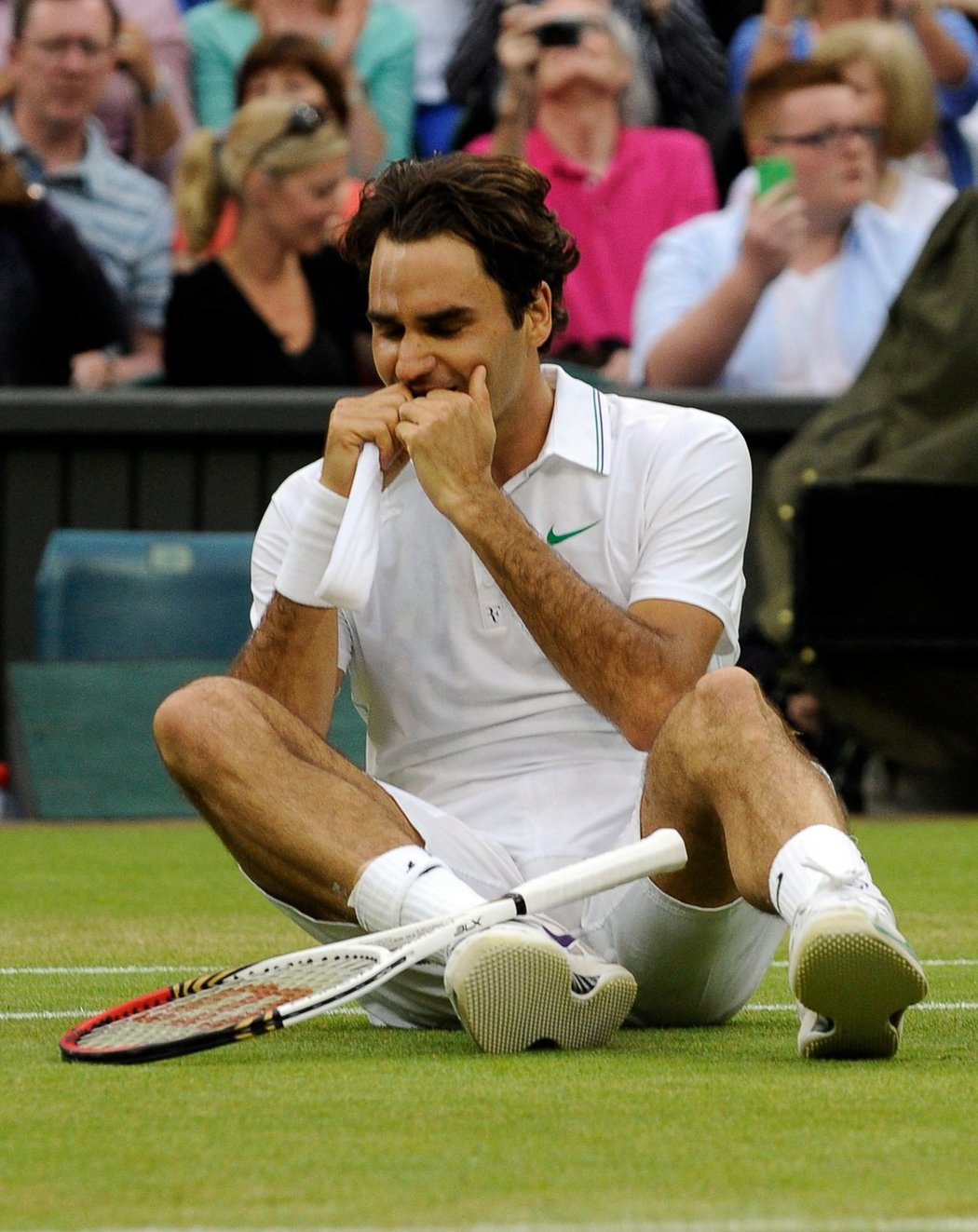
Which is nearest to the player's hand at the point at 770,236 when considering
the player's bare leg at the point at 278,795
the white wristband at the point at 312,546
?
the white wristband at the point at 312,546

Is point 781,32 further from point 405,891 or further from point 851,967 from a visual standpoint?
point 851,967

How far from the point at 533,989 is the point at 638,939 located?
14.4 inches

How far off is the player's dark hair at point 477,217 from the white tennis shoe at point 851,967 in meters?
1.27

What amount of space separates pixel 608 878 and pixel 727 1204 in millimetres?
1056

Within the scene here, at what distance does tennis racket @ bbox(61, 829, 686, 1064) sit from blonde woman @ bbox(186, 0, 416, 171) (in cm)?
721

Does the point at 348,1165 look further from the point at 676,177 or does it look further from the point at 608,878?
the point at 676,177

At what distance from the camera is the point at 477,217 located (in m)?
3.82

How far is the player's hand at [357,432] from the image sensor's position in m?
3.83

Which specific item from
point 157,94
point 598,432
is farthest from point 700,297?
point 598,432

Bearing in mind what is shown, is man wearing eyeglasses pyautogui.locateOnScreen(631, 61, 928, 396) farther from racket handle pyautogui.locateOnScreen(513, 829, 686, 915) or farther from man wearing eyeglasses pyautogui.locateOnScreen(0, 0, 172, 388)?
racket handle pyautogui.locateOnScreen(513, 829, 686, 915)

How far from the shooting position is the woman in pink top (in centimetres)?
962

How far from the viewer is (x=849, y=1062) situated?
3184mm

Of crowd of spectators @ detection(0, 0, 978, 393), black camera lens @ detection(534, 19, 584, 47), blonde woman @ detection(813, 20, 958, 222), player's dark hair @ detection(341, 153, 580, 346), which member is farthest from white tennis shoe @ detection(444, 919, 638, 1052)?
black camera lens @ detection(534, 19, 584, 47)

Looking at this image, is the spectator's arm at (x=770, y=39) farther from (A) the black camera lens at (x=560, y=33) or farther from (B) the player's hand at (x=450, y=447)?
(B) the player's hand at (x=450, y=447)
